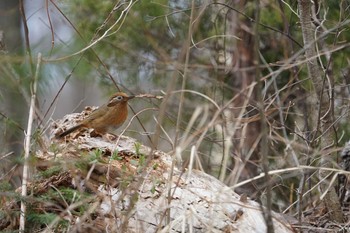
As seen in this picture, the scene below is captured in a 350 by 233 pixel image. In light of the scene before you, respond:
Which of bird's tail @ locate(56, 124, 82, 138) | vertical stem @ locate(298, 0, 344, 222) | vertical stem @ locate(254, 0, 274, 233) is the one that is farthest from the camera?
bird's tail @ locate(56, 124, 82, 138)

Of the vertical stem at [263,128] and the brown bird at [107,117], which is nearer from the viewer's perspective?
the vertical stem at [263,128]

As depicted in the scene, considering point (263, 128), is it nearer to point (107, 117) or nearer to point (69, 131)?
point (69, 131)

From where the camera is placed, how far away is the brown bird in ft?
12.7

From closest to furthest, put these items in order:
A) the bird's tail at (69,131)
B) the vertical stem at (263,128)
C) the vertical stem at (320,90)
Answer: the vertical stem at (263,128) → the vertical stem at (320,90) → the bird's tail at (69,131)

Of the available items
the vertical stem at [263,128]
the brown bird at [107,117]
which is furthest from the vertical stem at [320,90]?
the vertical stem at [263,128]

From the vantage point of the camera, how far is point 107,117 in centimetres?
413

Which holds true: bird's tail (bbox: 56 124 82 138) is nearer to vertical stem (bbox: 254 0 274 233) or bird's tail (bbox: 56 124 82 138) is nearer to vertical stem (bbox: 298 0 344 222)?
vertical stem (bbox: 298 0 344 222)

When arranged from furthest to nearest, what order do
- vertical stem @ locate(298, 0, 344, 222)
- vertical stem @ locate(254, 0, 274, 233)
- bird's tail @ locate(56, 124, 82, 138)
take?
bird's tail @ locate(56, 124, 82, 138), vertical stem @ locate(298, 0, 344, 222), vertical stem @ locate(254, 0, 274, 233)

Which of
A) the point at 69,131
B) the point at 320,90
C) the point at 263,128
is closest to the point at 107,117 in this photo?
the point at 69,131

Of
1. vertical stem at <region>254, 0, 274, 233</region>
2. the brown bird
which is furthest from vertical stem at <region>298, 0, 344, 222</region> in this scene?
vertical stem at <region>254, 0, 274, 233</region>

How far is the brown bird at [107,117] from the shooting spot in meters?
3.86

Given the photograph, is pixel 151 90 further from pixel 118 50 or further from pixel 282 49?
pixel 282 49

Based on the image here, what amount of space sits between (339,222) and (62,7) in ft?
7.13

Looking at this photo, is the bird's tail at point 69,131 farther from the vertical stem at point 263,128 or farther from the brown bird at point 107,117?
the vertical stem at point 263,128
